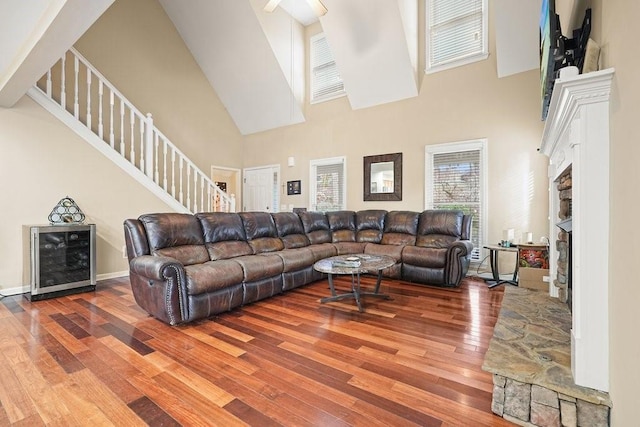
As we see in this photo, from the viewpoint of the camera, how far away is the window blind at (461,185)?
15.8 feet

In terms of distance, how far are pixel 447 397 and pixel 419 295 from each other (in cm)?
210

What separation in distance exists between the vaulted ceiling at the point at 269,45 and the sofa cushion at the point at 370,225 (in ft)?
6.85

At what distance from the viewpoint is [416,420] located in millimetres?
1568

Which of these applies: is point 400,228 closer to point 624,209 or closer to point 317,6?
point 317,6

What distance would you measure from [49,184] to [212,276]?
9.80 feet

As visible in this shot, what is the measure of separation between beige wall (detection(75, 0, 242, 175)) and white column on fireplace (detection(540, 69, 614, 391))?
6.57 meters

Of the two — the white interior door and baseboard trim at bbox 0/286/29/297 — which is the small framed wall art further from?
baseboard trim at bbox 0/286/29/297

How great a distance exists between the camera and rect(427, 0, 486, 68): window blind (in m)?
4.80

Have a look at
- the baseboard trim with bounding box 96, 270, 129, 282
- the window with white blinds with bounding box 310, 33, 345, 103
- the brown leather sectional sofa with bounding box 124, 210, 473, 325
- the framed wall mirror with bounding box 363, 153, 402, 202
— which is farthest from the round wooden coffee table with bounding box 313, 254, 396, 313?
the window with white blinds with bounding box 310, 33, 345, 103

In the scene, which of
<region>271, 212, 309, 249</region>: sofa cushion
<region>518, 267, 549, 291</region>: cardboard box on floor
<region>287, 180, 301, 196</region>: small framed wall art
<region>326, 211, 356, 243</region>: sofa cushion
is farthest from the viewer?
<region>287, 180, 301, 196</region>: small framed wall art

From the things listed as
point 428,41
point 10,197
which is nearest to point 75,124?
point 10,197

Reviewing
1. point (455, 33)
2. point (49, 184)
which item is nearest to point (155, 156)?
point (49, 184)

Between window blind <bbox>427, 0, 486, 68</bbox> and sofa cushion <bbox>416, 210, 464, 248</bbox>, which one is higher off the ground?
window blind <bbox>427, 0, 486, 68</bbox>

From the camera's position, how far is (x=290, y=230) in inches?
193
